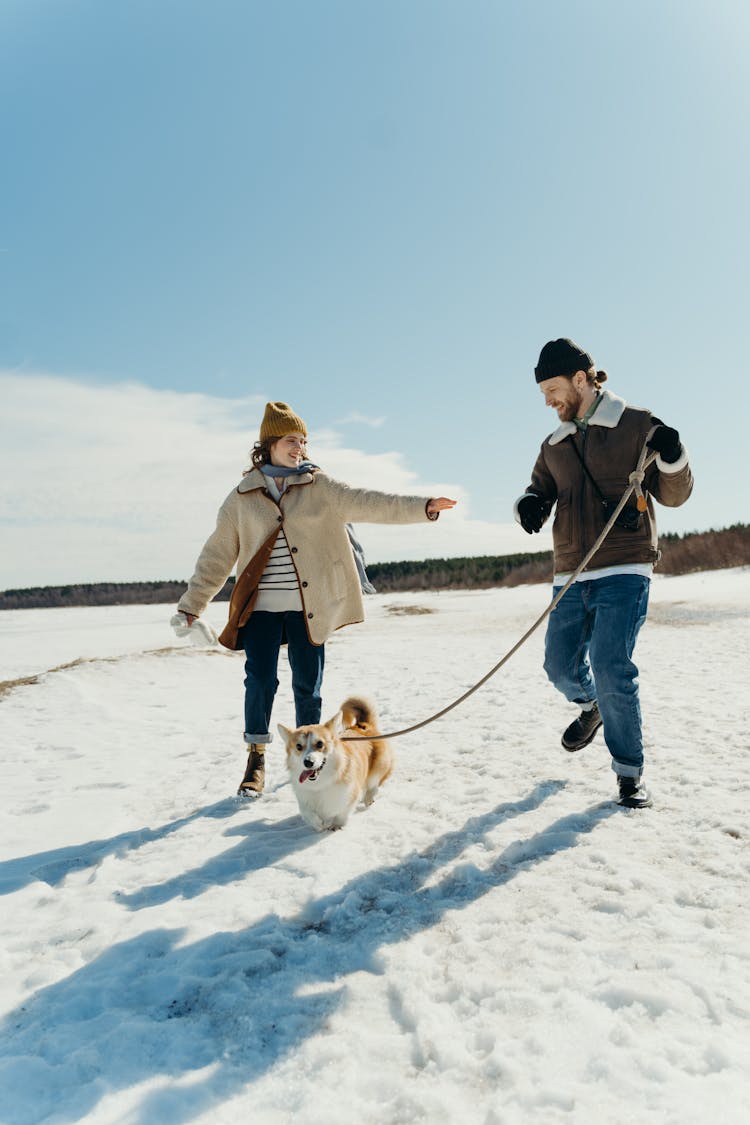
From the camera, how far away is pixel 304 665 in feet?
15.3

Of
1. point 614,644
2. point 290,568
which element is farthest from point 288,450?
point 614,644

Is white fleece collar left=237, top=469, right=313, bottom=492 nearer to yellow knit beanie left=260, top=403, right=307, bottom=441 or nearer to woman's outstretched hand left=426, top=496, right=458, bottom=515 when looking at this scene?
yellow knit beanie left=260, top=403, right=307, bottom=441

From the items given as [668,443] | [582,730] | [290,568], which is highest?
[668,443]

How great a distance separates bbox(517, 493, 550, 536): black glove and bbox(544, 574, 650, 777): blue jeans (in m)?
0.46

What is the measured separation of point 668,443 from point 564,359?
793 mm

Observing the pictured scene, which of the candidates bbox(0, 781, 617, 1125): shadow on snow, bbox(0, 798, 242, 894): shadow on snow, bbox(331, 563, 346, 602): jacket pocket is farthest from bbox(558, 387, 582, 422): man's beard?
bbox(0, 798, 242, 894): shadow on snow

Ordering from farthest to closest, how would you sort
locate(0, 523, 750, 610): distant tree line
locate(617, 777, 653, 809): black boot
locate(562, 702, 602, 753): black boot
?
locate(0, 523, 750, 610): distant tree line
locate(562, 702, 602, 753): black boot
locate(617, 777, 653, 809): black boot

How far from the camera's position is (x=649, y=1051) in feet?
6.63

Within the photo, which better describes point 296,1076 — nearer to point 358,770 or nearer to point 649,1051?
point 649,1051

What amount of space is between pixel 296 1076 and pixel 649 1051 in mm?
1029

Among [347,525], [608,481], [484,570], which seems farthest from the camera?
[484,570]

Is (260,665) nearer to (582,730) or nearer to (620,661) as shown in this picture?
(582,730)

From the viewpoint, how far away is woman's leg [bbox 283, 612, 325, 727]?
4641 millimetres

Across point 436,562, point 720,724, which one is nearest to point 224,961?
point 720,724
